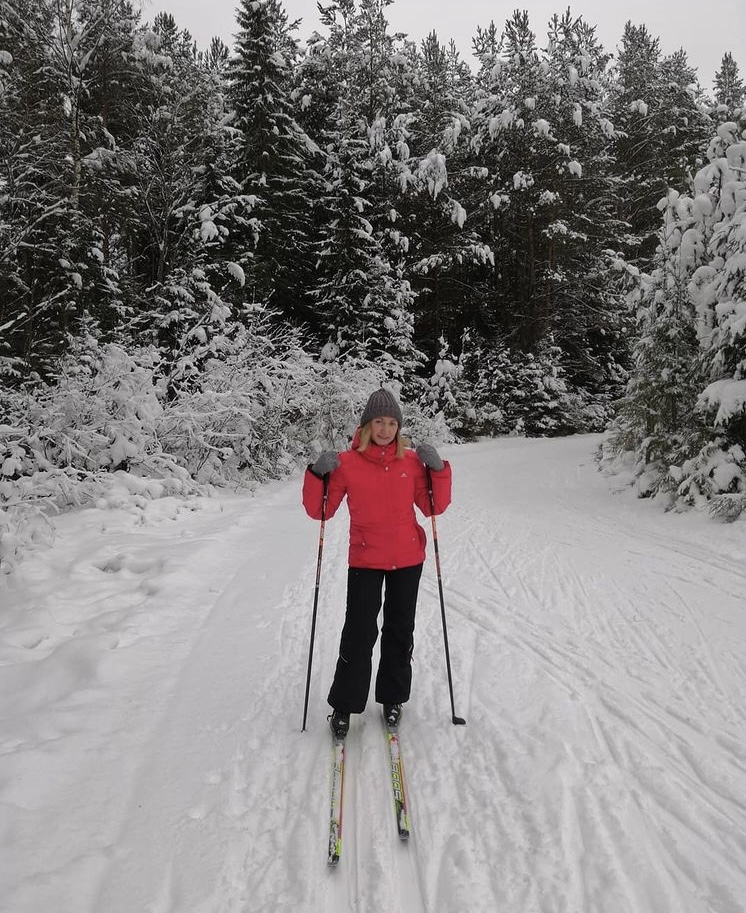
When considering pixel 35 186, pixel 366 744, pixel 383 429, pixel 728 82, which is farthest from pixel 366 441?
pixel 728 82

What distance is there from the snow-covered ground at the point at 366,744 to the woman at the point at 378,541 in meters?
0.33

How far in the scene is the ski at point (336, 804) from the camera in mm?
2205

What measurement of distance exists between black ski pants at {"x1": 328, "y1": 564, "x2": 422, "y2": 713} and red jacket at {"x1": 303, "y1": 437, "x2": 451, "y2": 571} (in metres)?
0.09

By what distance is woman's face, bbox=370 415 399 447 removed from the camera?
3.14m

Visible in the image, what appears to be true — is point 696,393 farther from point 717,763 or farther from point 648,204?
point 648,204

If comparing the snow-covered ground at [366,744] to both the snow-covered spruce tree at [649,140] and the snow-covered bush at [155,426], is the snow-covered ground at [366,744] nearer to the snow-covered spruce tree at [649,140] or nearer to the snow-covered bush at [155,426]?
the snow-covered bush at [155,426]

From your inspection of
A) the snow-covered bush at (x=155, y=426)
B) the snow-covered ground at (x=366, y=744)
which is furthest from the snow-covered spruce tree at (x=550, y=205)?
the snow-covered ground at (x=366, y=744)

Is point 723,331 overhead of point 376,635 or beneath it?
overhead

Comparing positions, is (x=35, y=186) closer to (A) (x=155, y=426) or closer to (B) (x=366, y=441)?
(A) (x=155, y=426)

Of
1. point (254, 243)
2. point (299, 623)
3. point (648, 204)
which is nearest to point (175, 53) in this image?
point (254, 243)

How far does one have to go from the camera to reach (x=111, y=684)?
139 inches

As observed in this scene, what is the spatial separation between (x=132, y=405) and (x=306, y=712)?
20.6 feet

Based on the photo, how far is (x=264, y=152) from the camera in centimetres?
1756

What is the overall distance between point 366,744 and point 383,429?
166 cm
